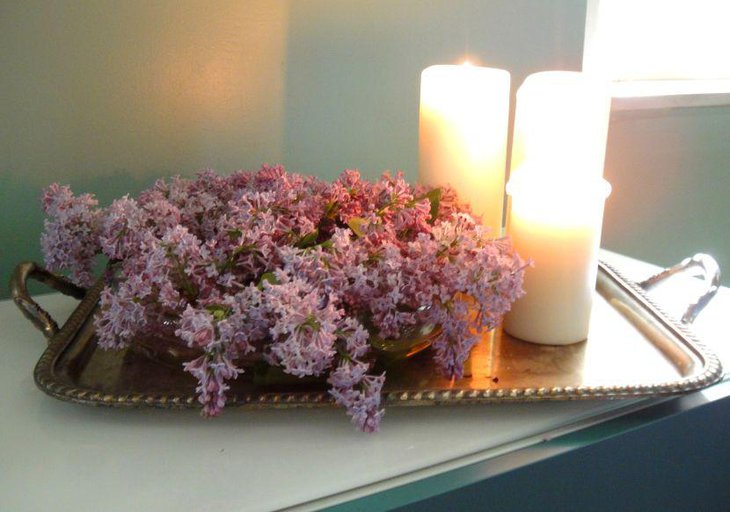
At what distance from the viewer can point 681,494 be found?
0.56 meters

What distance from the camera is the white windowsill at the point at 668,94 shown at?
1.16 metres

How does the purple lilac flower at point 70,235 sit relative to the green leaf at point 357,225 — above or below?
below

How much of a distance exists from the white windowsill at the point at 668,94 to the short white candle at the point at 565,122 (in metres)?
0.58

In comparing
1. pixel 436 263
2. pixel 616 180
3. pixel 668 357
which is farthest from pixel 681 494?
pixel 616 180

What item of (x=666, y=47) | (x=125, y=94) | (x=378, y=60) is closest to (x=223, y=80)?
(x=125, y=94)

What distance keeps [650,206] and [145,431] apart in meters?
1.07

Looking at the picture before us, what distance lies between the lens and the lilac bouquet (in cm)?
43

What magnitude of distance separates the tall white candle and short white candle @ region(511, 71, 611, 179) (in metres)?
0.03

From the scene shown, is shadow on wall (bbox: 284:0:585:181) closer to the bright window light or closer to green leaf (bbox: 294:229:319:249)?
the bright window light

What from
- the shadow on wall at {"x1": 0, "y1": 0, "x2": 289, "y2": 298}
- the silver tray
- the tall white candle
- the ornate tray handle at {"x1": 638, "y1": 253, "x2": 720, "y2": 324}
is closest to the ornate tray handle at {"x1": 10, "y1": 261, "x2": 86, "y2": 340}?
the silver tray

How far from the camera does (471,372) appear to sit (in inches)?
21.3

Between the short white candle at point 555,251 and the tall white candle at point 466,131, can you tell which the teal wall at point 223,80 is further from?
the short white candle at point 555,251

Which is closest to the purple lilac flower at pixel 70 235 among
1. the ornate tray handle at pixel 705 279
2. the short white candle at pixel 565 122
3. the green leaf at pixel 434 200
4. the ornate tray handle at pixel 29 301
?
the ornate tray handle at pixel 29 301

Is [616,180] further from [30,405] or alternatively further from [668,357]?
[30,405]
